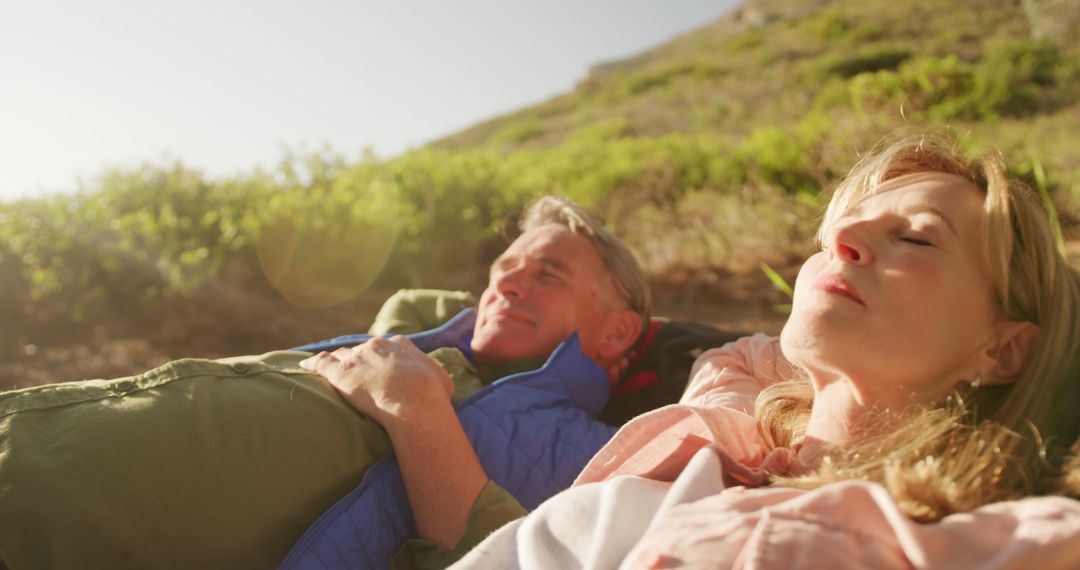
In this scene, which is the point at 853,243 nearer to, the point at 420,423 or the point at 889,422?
the point at 889,422

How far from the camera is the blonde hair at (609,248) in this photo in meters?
3.04

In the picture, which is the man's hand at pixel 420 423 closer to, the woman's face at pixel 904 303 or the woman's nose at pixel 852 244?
the woman's face at pixel 904 303

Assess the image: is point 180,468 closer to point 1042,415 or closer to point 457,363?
point 457,363

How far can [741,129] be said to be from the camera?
20438mm

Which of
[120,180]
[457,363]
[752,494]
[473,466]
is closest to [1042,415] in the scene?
[752,494]

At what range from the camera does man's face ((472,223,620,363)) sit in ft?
8.91

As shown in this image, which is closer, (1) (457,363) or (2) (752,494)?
(2) (752,494)

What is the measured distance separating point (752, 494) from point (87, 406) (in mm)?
1690

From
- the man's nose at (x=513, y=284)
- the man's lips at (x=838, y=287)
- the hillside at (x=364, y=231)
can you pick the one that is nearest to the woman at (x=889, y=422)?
the man's lips at (x=838, y=287)

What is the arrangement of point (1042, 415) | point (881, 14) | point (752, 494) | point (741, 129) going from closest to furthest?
point (752, 494), point (1042, 415), point (741, 129), point (881, 14)

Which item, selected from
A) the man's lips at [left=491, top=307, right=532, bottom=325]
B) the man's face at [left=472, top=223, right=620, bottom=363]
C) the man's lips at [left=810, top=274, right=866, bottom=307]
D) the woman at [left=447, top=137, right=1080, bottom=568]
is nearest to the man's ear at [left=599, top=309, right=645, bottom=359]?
the man's face at [left=472, top=223, right=620, bottom=363]

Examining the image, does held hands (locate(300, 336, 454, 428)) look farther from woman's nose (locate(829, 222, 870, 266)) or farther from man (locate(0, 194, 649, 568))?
woman's nose (locate(829, 222, 870, 266))

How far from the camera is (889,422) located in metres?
1.40

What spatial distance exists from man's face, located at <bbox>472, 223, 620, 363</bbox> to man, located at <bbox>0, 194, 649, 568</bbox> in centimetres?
48
